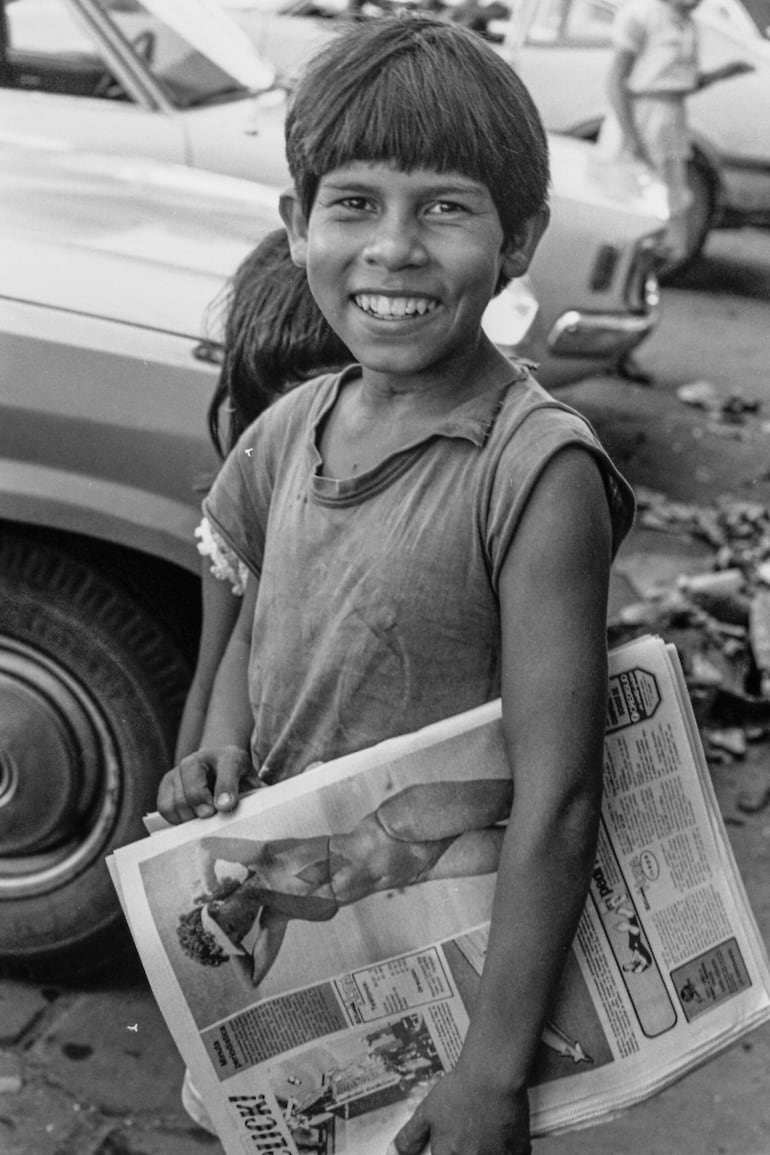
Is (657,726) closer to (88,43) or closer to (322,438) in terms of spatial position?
(322,438)

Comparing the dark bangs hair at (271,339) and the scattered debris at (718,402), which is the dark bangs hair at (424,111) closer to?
the dark bangs hair at (271,339)

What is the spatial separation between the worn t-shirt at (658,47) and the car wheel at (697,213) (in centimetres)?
198

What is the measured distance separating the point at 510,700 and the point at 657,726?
21cm

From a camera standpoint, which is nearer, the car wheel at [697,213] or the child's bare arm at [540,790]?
the child's bare arm at [540,790]

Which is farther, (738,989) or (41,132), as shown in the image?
(41,132)

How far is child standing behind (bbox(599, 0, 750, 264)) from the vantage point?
7921 mm

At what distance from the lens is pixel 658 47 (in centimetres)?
805

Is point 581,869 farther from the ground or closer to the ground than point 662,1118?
farther from the ground

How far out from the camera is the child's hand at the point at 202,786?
1684 millimetres

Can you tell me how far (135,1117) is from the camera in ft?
8.95

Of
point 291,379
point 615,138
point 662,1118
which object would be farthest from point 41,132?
point 615,138

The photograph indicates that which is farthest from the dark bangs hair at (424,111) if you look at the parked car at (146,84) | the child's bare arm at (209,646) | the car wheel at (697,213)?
the car wheel at (697,213)

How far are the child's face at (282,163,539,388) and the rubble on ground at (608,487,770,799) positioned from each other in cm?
272

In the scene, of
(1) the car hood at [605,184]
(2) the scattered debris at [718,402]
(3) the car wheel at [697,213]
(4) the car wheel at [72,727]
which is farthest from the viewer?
(3) the car wheel at [697,213]
